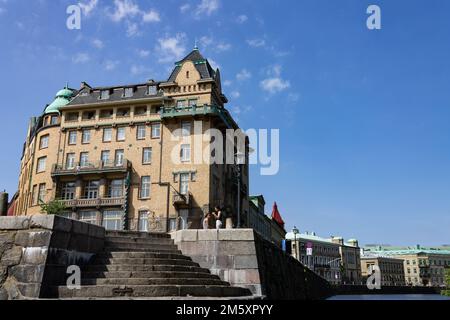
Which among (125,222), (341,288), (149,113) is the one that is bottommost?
(341,288)

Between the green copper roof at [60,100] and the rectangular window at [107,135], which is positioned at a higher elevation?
the green copper roof at [60,100]

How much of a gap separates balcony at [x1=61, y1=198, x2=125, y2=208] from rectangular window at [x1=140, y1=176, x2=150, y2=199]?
6.59 ft

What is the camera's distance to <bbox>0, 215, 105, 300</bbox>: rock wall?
12188mm

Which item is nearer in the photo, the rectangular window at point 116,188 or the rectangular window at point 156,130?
the rectangular window at point 116,188

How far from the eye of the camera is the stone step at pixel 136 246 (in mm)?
15548

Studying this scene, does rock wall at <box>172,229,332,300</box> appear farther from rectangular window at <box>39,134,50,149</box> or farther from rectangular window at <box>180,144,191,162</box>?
rectangular window at <box>39,134,50,149</box>

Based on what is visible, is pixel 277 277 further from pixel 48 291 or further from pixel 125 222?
pixel 125 222

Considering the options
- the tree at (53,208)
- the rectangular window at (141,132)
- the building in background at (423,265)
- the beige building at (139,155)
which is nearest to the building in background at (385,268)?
the building in background at (423,265)

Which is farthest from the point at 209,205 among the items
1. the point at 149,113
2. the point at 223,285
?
the point at 223,285

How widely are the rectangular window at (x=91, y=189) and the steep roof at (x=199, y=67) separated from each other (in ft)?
43.8

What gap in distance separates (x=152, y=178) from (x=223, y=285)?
31.0 metres

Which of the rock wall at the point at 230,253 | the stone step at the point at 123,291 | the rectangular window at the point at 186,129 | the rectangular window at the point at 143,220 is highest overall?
the rectangular window at the point at 186,129

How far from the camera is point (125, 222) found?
43.8m

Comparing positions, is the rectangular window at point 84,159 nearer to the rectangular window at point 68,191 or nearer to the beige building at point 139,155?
the beige building at point 139,155
